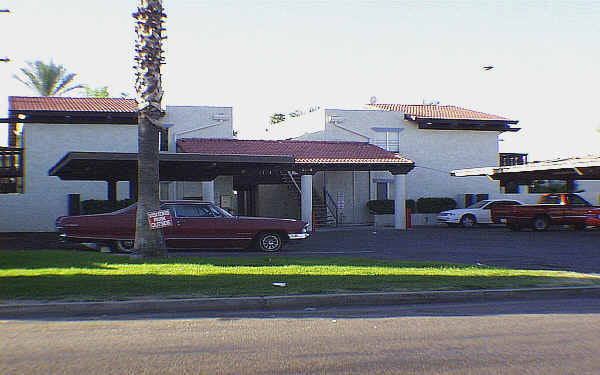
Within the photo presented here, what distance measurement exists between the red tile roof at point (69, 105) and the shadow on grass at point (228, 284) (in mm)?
20398

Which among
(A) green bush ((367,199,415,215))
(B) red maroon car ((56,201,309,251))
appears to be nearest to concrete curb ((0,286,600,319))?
(B) red maroon car ((56,201,309,251))

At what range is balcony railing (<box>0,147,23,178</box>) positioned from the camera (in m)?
28.9

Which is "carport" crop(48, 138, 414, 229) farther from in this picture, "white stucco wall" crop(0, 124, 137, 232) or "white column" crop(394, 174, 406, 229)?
"white stucco wall" crop(0, 124, 137, 232)

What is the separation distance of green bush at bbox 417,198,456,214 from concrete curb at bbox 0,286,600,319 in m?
24.1

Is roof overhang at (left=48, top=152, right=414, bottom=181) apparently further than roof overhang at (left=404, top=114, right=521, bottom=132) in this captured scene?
No

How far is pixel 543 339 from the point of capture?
21.6ft

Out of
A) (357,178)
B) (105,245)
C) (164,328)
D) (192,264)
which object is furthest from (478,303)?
(357,178)

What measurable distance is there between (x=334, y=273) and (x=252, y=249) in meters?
6.70

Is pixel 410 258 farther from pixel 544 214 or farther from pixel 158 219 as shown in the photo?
pixel 544 214

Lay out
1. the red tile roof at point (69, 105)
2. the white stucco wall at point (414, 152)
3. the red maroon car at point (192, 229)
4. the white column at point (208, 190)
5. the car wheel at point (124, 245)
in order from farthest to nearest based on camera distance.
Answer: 1. the white stucco wall at point (414, 152)
2. the red tile roof at point (69, 105)
3. the white column at point (208, 190)
4. the car wheel at point (124, 245)
5. the red maroon car at point (192, 229)

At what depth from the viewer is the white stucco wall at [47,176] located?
92.9 feet

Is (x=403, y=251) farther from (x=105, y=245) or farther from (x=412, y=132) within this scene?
(x=412, y=132)

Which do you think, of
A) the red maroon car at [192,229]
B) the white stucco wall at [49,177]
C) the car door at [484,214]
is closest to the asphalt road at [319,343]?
the red maroon car at [192,229]

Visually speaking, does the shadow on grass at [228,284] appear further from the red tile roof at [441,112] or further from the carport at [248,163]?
the red tile roof at [441,112]
